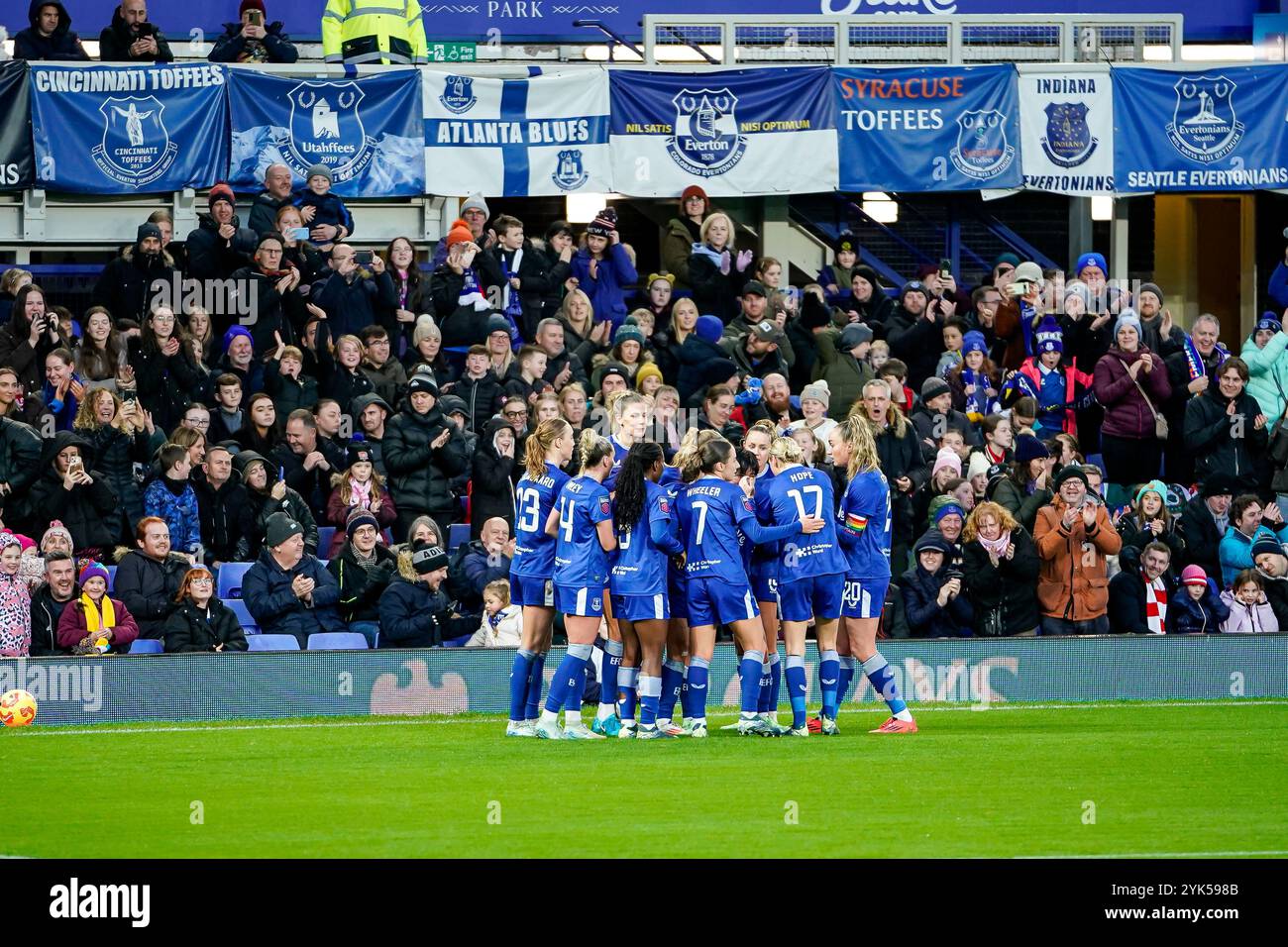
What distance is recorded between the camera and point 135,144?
1992 cm

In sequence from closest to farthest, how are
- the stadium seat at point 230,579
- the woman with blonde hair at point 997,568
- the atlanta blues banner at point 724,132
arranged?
the stadium seat at point 230,579 → the woman with blonde hair at point 997,568 → the atlanta blues banner at point 724,132

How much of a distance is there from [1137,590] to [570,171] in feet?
24.3

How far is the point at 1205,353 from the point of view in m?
19.8

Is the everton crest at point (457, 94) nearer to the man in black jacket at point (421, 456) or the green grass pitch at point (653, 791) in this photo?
the man in black jacket at point (421, 456)

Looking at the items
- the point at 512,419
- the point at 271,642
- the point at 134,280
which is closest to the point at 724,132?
the point at 512,419

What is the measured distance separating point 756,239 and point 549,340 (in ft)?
16.1

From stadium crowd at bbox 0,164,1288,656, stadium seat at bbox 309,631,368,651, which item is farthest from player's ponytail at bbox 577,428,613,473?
stadium seat at bbox 309,631,368,651

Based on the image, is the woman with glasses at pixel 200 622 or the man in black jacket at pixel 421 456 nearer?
the woman with glasses at pixel 200 622

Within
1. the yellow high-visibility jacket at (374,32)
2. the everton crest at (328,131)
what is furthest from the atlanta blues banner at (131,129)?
the yellow high-visibility jacket at (374,32)

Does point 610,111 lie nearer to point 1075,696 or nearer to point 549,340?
point 549,340

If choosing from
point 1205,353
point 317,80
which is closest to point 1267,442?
point 1205,353

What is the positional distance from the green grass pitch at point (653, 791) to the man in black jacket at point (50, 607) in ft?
2.64

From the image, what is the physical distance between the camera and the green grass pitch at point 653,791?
862 cm
